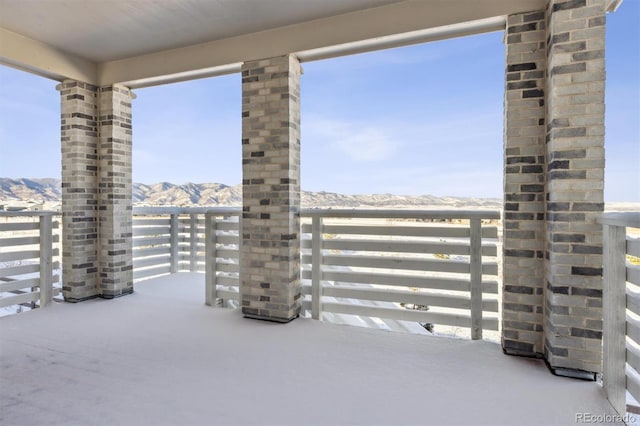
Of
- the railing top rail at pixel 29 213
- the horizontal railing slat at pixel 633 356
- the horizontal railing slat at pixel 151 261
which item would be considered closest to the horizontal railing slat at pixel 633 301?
the horizontal railing slat at pixel 633 356

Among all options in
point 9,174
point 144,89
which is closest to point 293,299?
point 144,89

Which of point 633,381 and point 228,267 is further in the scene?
point 228,267

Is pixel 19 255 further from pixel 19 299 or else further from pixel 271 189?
pixel 271 189

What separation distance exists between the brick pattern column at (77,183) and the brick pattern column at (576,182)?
517 centimetres

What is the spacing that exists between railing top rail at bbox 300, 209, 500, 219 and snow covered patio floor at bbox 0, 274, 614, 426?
1.15 metres

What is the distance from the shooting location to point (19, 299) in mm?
3953

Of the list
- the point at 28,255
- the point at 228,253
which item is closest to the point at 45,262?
the point at 28,255

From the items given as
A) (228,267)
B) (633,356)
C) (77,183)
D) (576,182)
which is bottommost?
(633,356)

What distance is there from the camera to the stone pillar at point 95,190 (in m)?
4.24

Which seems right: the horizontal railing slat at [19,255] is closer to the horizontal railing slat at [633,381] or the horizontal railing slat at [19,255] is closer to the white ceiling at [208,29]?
the white ceiling at [208,29]

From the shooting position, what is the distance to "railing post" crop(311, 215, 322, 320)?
3.64 m

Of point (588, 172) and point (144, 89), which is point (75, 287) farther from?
point (588, 172)

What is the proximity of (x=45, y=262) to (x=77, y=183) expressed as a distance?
3.55 feet

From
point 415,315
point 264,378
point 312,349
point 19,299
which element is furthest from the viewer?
point 19,299
